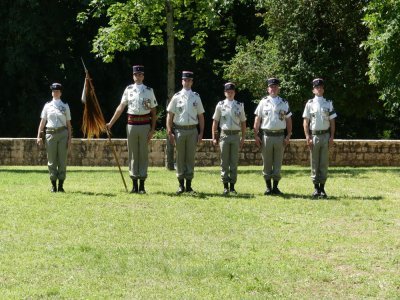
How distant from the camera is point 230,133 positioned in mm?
16078

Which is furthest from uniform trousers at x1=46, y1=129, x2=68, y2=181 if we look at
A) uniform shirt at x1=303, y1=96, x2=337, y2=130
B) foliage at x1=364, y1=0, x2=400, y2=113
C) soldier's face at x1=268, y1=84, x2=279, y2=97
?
foliage at x1=364, y1=0, x2=400, y2=113

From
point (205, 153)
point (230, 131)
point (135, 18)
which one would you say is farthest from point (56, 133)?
point (205, 153)

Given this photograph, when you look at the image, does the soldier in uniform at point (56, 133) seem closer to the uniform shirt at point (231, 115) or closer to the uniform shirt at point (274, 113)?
the uniform shirt at point (231, 115)

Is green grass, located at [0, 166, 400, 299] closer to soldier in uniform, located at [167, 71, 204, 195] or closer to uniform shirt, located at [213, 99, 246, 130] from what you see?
soldier in uniform, located at [167, 71, 204, 195]

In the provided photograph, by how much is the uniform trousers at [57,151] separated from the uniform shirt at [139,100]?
1333 millimetres

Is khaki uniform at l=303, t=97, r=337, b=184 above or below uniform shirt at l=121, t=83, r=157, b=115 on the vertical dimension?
below

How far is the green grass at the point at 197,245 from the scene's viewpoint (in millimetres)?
8117

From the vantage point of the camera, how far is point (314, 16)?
98.5 ft

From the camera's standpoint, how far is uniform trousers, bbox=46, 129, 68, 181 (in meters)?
15.9

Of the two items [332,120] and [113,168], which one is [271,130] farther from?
[113,168]

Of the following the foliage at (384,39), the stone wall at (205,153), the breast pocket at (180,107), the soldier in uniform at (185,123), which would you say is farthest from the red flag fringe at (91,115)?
the stone wall at (205,153)

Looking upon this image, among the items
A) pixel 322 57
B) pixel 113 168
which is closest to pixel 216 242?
pixel 113 168

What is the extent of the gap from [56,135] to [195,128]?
8.05 feet

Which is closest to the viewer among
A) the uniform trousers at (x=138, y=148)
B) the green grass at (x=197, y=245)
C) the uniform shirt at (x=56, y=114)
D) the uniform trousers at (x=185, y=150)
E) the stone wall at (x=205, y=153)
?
the green grass at (x=197, y=245)
